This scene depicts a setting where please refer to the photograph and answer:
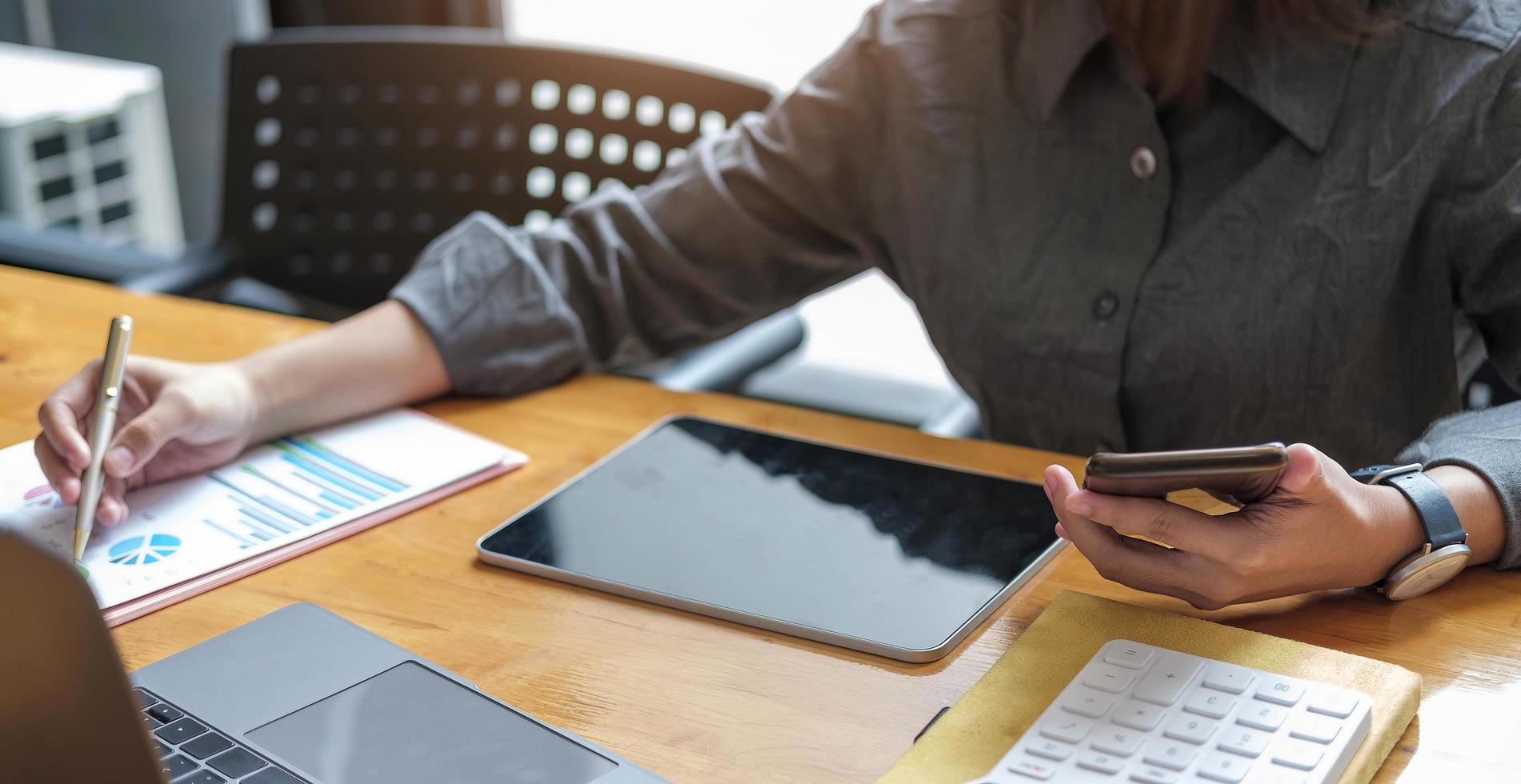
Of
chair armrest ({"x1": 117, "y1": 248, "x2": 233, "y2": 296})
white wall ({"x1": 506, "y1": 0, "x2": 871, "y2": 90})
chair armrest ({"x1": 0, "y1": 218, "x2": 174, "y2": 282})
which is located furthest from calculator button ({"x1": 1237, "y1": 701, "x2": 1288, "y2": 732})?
white wall ({"x1": 506, "y1": 0, "x2": 871, "y2": 90})

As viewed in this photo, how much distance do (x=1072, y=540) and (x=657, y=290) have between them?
51cm

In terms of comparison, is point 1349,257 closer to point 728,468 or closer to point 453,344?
point 728,468

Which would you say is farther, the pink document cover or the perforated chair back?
the perforated chair back

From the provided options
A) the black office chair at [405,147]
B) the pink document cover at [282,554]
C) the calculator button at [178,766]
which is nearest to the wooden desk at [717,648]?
the pink document cover at [282,554]

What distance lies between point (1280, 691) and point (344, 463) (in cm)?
59

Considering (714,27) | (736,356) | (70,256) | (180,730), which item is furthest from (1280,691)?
(714,27)

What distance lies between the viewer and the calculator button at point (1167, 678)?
57 cm

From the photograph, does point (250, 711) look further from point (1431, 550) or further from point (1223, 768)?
point (1431, 550)

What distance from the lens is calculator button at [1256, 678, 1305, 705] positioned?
56cm

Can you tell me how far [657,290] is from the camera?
1.08m

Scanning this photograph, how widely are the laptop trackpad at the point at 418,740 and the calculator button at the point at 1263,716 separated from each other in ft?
0.87

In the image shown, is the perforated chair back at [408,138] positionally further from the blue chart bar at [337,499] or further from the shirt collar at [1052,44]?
the blue chart bar at [337,499]

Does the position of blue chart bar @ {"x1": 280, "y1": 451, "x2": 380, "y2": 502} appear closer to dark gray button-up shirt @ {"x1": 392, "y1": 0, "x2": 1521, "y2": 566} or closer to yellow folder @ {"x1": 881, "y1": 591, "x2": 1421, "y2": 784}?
dark gray button-up shirt @ {"x1": 392, "y1": 0, "x2": 1521, "y2": 566}

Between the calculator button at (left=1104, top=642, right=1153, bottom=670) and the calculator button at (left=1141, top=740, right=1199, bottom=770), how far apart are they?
0.19 ft
